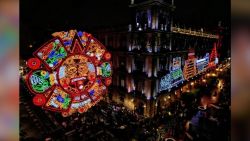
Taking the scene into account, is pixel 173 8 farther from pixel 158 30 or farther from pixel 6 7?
pixel 6 7

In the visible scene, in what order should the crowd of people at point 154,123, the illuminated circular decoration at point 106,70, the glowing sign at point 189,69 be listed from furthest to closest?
the glowing sign at point 189,69 < the illuminated circular decoration at point 106,70 < the crowd of people at point 154,123

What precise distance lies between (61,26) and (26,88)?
657 millimetres

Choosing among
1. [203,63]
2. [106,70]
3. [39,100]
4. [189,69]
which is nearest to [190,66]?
[189,69]

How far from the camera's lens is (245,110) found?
2.96 meters

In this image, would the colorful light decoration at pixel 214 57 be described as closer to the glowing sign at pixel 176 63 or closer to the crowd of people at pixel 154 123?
the crowd of people at pixel 154 123

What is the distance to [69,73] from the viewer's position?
2289 mm

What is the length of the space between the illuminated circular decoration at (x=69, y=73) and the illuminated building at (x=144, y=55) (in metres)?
0.13

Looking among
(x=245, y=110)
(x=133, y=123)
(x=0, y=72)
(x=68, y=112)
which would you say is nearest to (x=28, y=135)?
(x=68, y=112)

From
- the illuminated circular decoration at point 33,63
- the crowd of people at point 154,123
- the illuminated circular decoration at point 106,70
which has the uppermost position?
the illuminated circular decoration at point 33,63

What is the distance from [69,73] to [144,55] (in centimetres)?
82

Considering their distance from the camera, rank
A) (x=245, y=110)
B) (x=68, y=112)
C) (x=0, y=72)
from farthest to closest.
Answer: (x=245, y=110)
(x=68, y=112)
(x=0, y=72)

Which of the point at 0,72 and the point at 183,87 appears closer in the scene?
the point at 0,72

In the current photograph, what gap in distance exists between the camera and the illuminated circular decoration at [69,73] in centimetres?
213

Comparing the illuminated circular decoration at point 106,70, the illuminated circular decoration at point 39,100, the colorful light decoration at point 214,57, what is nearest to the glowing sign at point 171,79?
the colorful light decoration at point 214,57
